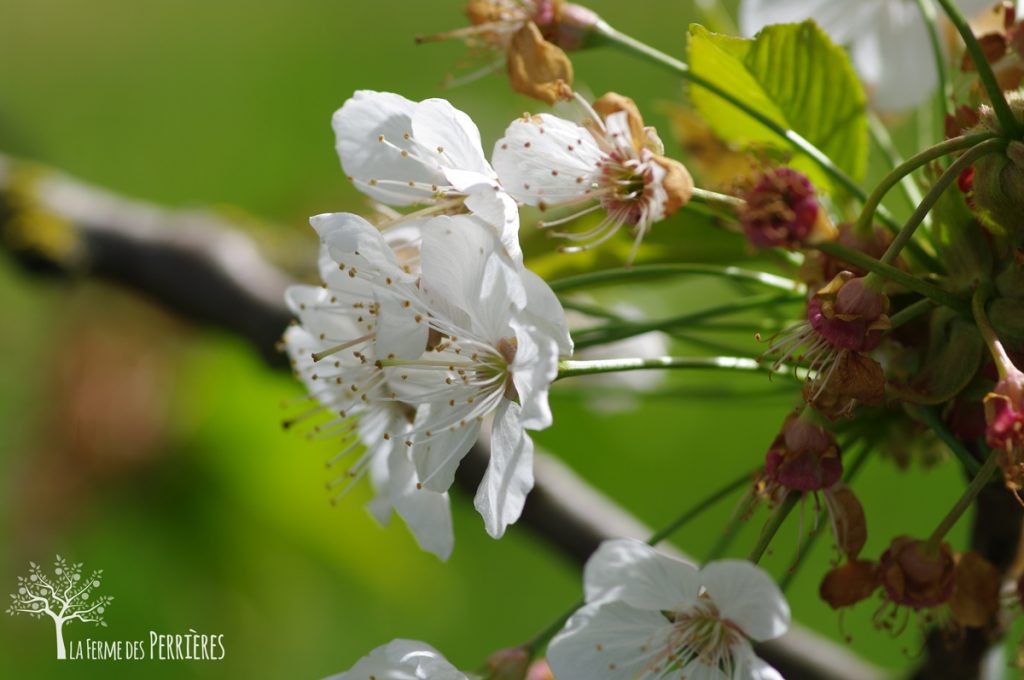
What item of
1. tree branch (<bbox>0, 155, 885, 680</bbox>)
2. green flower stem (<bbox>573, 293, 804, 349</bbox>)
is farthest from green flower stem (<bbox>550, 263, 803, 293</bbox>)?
tree branch (<bbox>0, 155, 885, 680</bbox>)

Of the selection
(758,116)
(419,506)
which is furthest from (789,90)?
(419,506)

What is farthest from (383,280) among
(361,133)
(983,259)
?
(983,259)

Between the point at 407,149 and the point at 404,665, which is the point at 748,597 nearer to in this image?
the point at 404,665

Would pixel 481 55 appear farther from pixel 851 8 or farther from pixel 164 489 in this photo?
pixel 164 489

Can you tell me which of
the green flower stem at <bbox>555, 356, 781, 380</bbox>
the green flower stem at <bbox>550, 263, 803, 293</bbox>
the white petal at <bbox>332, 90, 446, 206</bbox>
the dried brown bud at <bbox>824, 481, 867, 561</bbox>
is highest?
the white petal at <bbox>332, 90, 446, 206</bbox>

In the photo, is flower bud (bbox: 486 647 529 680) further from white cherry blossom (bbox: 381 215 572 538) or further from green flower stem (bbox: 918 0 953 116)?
green flower stem (bbox: 918 0 953 116)

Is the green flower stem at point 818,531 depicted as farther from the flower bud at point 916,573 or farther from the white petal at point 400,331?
the white petal at point 400,331

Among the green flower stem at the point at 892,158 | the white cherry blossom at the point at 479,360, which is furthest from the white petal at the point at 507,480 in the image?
the green flower stem at the point at 892,158
